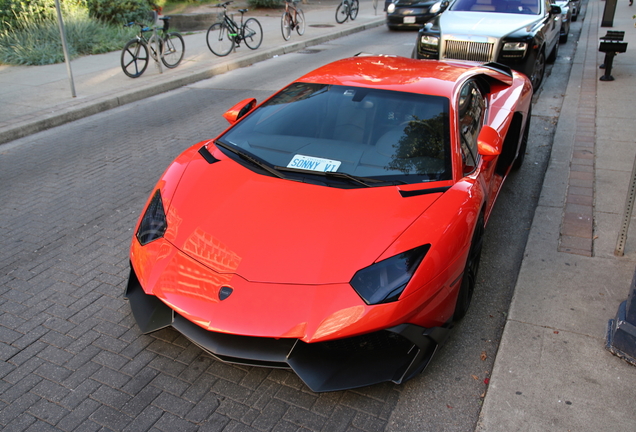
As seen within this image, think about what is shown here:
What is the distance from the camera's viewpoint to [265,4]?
920 inches

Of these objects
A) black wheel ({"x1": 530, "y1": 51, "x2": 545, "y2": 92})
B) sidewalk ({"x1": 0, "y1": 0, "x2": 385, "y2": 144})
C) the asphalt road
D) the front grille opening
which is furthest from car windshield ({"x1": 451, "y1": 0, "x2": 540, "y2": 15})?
the front grille opening

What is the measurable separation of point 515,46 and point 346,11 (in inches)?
491

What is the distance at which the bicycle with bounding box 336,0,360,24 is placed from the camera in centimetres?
1977

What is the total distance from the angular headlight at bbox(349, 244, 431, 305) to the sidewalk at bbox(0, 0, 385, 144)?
6903 mm

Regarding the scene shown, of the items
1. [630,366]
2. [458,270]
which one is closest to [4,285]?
[458,270]

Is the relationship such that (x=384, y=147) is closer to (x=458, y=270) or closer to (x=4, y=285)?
(x=458, y=270)

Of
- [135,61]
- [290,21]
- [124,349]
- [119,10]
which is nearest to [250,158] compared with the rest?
[124,349]

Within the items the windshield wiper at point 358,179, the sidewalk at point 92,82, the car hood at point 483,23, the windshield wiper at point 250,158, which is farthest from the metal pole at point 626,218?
the sidewalk at point 92,82

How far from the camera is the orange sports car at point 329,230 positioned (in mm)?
2592

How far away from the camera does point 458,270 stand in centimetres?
300

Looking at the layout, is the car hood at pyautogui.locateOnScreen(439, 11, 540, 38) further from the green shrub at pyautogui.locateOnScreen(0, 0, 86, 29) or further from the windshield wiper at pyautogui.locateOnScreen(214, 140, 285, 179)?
the green shrub at pyautogui.locateOnScreen(0, 0, 86, 29)

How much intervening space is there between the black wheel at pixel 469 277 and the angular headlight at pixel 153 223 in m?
1.84

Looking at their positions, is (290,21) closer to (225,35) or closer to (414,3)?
(225,35)

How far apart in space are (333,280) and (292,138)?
1.38 m
